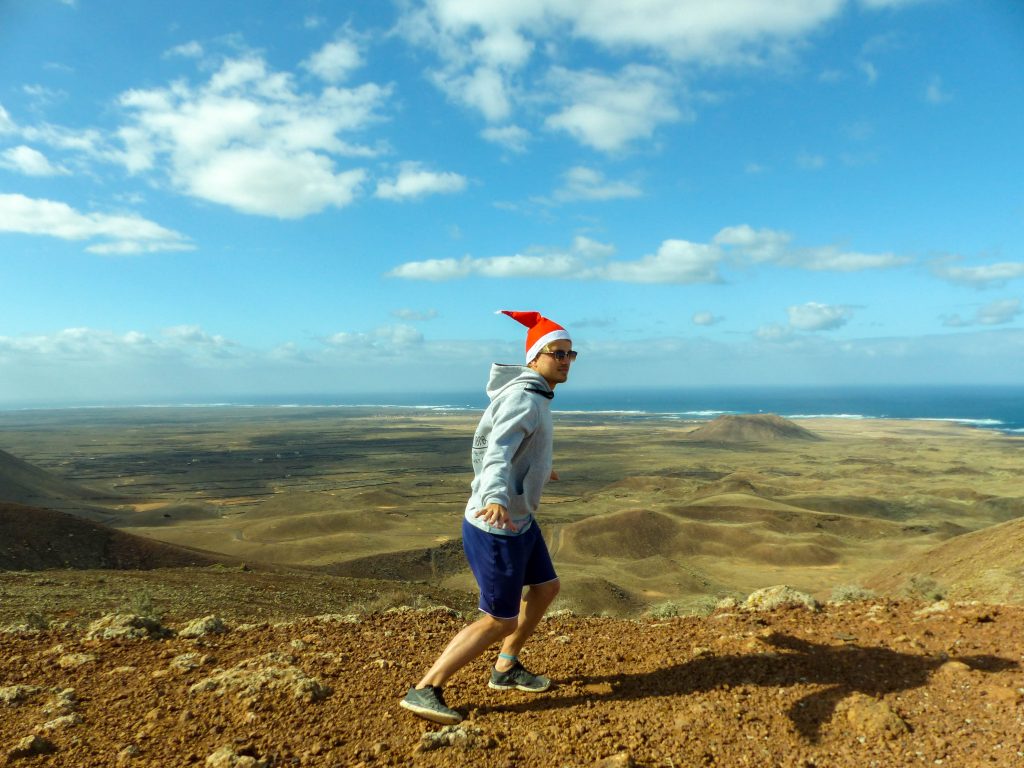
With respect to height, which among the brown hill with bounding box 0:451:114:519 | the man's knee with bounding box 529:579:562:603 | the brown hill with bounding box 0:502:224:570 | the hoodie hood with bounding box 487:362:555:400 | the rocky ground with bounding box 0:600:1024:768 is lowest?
the brown hill with bounding box 0:451:114:519

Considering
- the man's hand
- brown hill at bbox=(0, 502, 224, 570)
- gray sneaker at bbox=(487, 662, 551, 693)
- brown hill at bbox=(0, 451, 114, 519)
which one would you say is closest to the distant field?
brown hill at bbox=(0, 451, 114, 519)

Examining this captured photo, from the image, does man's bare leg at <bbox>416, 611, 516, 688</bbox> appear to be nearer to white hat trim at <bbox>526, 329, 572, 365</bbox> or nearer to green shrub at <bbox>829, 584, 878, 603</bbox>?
white hat trim at <bbox>526, 329, 572, 365</bbox>

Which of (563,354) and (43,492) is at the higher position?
(563,354)

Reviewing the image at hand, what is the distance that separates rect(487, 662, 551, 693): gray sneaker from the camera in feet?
11.6

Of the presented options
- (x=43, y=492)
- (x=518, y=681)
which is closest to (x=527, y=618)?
(x=518, y=681)

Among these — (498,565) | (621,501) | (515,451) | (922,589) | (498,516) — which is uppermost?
(515,451)

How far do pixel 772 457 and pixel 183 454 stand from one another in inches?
2882

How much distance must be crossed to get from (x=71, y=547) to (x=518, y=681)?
19.7 m

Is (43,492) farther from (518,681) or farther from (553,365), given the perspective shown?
(553,365)

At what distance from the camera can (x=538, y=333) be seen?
358 cm

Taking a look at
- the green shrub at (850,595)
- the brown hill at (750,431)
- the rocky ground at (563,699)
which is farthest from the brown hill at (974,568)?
the brown hill at (750,431)

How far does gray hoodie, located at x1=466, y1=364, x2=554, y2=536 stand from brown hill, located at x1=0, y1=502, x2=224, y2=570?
1764 centimetres

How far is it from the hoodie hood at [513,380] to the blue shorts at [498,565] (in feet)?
2.48

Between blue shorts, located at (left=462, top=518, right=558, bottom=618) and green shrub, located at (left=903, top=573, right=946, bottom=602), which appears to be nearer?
blue shorts, located at (left=462, top=518, right=558, bottom=618)
